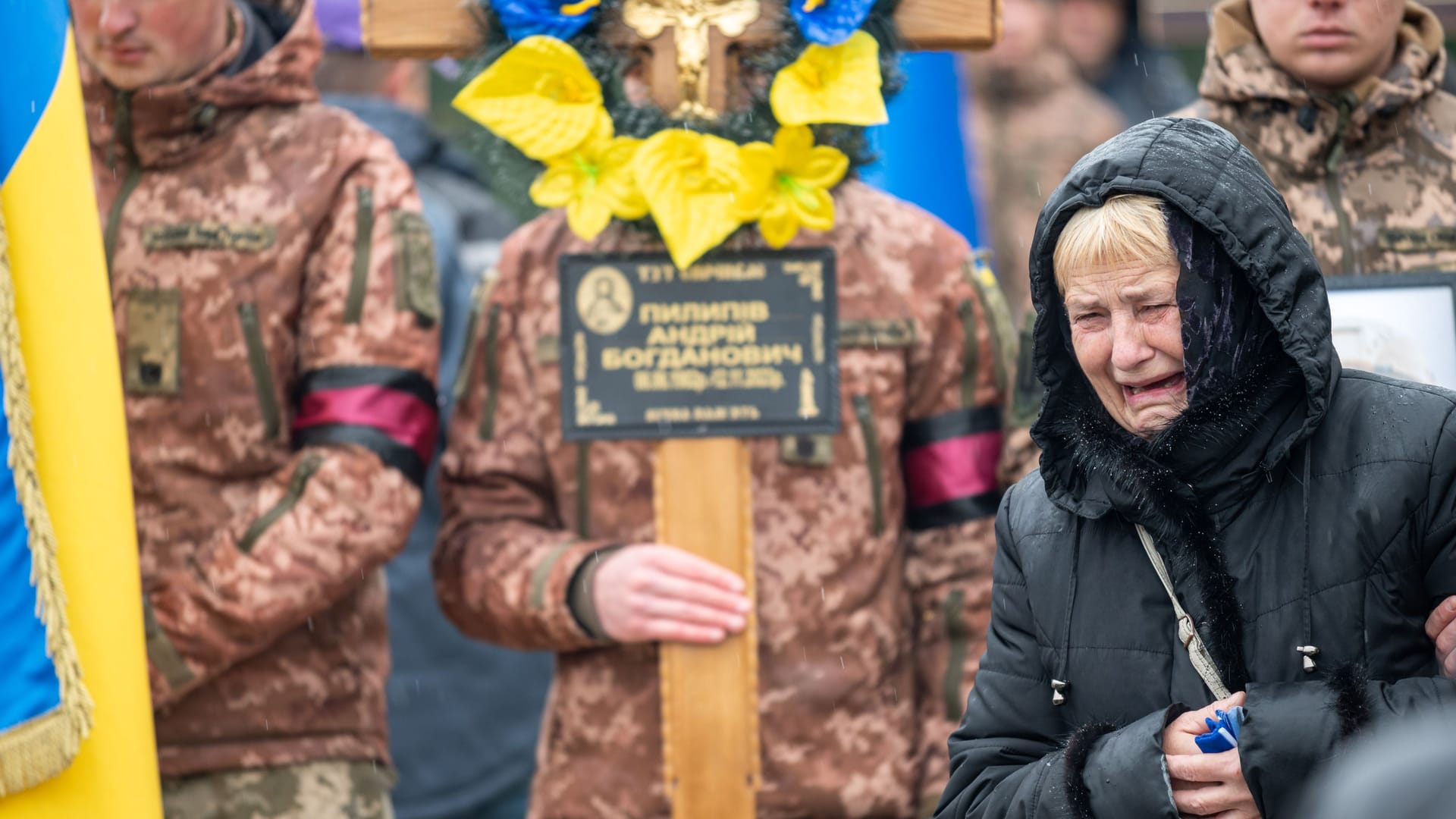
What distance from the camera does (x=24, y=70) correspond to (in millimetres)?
3312

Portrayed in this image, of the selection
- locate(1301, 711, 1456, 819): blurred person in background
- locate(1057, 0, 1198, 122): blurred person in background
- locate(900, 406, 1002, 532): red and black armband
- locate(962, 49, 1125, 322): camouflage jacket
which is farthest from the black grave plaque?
locate(1057, 0, 1198, 122): blurred person in background

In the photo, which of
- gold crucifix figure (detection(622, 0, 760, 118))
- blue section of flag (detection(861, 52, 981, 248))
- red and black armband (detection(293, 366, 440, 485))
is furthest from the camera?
blue section of flag (detection(861, 52, 981, 248))

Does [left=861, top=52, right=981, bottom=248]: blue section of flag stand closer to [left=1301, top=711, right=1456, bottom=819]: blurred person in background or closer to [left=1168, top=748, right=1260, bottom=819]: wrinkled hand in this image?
[left=1168, top=748, right=1260, bottom=819]: wrinkled hand

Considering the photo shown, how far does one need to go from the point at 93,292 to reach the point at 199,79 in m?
0.94

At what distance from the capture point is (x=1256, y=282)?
2480mm

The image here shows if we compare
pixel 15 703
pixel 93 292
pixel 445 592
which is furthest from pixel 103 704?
pixel 445 592

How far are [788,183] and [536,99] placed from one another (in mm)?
502

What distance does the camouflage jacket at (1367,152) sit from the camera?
3881 mm

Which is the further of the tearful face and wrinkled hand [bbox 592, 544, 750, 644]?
wrinkled hand [bbox 592, 544, 750, 644]

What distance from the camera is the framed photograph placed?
3564 mm

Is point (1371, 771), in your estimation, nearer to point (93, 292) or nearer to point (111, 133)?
point (93, 292)

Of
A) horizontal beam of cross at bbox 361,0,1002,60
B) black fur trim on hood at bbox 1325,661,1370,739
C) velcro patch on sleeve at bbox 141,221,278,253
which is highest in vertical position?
horizontal beam of cross at bbox 361,0,1002,60

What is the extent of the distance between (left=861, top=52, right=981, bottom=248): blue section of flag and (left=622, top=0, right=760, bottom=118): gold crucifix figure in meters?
2.44

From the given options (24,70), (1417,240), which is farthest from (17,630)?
(1417,240)
